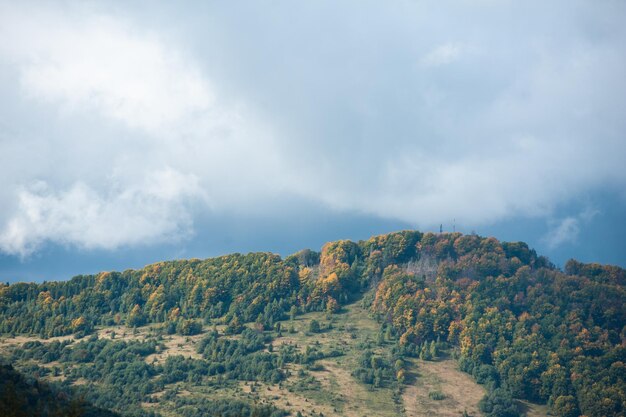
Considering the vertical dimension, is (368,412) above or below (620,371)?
below

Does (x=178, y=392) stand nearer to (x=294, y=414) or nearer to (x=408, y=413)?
(x=294, y=414)

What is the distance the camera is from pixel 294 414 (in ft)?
589

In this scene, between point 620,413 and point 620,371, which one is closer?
point 620,413

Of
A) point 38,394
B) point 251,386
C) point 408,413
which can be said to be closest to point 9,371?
point 38,394

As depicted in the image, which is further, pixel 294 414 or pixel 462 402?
pixel 462 402

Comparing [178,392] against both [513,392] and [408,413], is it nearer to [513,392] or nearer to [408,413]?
[408,413]

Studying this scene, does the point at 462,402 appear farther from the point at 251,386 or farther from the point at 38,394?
the point at 38,394

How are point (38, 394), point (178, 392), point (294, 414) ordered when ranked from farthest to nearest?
point (178, 392) → point (294, 414) → point (38, 394)

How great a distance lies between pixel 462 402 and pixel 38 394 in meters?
113

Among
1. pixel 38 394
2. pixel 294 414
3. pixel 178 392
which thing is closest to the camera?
pixel 38 394

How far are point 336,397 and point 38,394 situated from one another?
284 feet

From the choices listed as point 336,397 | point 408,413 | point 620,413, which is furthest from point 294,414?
point 620,413

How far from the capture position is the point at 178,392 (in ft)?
633

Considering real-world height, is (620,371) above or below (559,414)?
above
